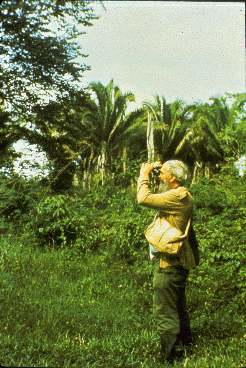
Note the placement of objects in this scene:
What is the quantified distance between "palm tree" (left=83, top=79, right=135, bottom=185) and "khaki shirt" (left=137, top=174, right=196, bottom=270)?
0.41m

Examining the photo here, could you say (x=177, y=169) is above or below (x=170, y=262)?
above

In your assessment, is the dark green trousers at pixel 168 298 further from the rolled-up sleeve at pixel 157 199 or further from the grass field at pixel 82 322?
the rolled-up sleeve at pixel 157 199

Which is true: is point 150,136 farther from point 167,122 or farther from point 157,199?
point 157,199

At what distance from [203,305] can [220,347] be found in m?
1.11

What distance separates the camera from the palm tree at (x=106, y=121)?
2822 millimetres

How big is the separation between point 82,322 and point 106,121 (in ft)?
6.24

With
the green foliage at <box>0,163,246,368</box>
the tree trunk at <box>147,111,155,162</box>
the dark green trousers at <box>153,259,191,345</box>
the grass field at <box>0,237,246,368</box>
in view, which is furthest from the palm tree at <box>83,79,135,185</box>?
the grass field at <box>0,237,246,368</box>

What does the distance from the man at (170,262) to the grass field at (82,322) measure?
27 centimetres

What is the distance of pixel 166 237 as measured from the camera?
2992 mm

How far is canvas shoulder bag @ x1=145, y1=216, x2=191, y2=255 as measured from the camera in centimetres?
297

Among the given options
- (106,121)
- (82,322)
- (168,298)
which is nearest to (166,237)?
(168,298)

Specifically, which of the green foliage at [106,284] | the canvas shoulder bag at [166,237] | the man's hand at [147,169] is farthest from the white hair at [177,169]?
the green foliage at [106,284]

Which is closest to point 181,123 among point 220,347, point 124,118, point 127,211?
point 124,118

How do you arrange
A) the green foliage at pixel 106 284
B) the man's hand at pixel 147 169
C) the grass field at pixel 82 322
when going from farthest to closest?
1. the man's hand at pixel 147 169
2. the green foliage at pixel 106 284
3. the grass field at pixel 82 322
